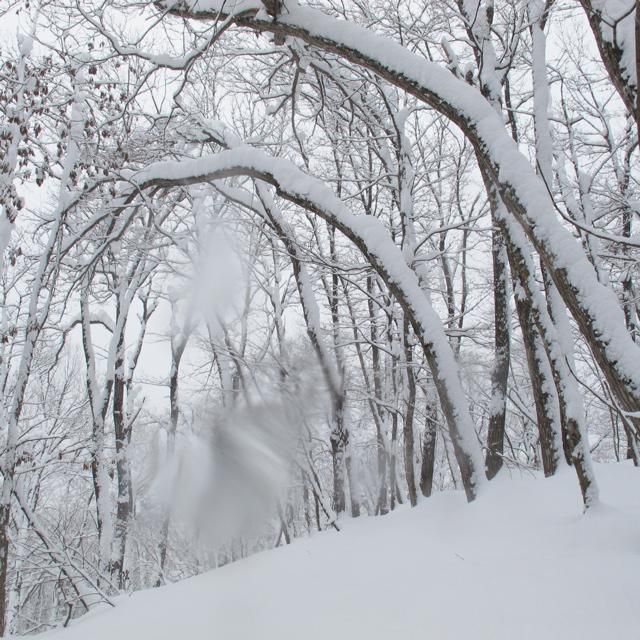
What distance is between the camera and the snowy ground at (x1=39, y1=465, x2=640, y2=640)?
2.19m

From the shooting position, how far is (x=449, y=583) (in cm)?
267

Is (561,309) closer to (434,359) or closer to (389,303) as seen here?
(434,359)

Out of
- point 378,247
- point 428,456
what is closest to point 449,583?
point 378,247

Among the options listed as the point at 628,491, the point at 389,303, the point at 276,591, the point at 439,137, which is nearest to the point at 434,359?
the point at 628,491

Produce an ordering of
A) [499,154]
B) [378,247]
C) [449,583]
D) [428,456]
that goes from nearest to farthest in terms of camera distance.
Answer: [449,583] → [499,154] → [378,247] → [428,456]

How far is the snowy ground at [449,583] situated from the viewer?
2.19 meters

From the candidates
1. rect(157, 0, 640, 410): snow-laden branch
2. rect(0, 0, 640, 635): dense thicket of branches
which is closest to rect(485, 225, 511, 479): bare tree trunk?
rect(0, 0, 640, 635): dense thicket of branches

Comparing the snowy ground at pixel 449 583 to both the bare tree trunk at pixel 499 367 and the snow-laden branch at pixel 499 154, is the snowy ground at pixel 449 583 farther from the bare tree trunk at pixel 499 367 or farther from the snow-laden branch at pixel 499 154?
the bare tree trunk at pixel 499 367

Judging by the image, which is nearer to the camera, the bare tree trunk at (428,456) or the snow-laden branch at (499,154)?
the snow-laden branch at (499,154)

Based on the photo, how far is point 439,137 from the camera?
1248cm

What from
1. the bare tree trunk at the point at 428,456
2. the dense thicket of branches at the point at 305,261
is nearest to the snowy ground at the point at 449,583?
the dense thicket of branches at the point at 305,261

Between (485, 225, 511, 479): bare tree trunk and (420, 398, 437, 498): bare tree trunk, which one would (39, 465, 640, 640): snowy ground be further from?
(420, 398, 437, 498): bare tree trunk

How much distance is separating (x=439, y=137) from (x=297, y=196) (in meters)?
8.17

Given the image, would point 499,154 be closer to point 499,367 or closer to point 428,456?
point 499,367
